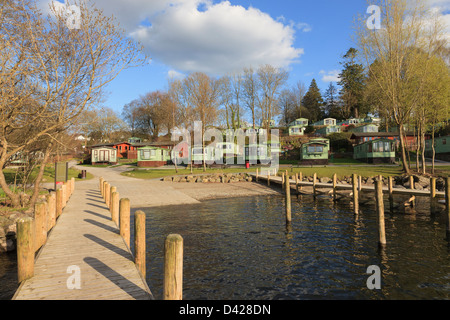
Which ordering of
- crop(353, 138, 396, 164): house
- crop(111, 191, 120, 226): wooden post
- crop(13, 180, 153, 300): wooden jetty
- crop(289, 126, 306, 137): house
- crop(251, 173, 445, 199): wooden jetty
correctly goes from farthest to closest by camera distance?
crop(289, 126, 306, 137): house → crop(353, 138, 396, 164): house → crop(251, 173, 445, 199): wooden jetty → crop(111, 191, 120, 226): wooden post → crop(13, 180, 153, 300): wooden jetty

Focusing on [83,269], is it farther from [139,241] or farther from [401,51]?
[401,51]

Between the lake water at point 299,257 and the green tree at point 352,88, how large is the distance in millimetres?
67570

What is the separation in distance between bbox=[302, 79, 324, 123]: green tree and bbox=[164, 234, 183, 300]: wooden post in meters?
87.3

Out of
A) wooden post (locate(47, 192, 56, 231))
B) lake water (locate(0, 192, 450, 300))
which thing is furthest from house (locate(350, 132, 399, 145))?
wooden post (locate(47, 192, 56, 231))

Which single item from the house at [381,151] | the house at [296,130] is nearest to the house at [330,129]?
the house at [296,130]

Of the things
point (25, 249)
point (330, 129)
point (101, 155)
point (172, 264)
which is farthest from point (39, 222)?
point (330, 129)

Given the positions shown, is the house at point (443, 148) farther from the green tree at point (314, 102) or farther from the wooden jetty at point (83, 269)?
the wooden jetty at point (83, 269)

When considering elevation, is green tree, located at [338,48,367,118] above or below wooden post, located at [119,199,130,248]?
above

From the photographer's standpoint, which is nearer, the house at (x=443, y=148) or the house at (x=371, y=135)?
the house at (x=443, y=148)

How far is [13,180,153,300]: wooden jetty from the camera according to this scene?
16.7 feet

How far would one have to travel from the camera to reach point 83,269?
245 inches

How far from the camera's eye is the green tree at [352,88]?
75.4 meters

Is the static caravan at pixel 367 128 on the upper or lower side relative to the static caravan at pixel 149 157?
upper

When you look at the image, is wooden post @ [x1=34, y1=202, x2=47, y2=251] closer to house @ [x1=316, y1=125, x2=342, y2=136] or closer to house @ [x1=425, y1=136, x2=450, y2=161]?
house @ [x1=425, y1=136, x2=450, y2=161]
